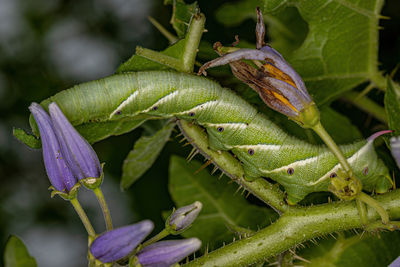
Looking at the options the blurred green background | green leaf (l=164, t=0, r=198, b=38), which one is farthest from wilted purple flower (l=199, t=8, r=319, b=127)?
the blurred green background

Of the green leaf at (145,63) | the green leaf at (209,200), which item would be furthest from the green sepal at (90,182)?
the green leaf at (209,200)

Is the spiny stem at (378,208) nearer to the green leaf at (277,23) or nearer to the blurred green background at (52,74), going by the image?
the green leaf at (277,23)

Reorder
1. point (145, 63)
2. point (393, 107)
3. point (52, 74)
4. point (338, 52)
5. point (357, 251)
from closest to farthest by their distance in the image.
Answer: point (393, 107) → point (145, 63) → point (357, 251) → point (338, 52) → point (52, 74)

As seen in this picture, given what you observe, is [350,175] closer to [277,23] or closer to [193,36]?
[193,36]

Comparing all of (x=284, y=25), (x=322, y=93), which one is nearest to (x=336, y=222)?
(x=322, y=93)

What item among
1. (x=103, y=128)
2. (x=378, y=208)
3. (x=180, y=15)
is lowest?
(x=378, y=208)

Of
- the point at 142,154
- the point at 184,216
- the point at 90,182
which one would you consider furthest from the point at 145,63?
the point at 184,216
